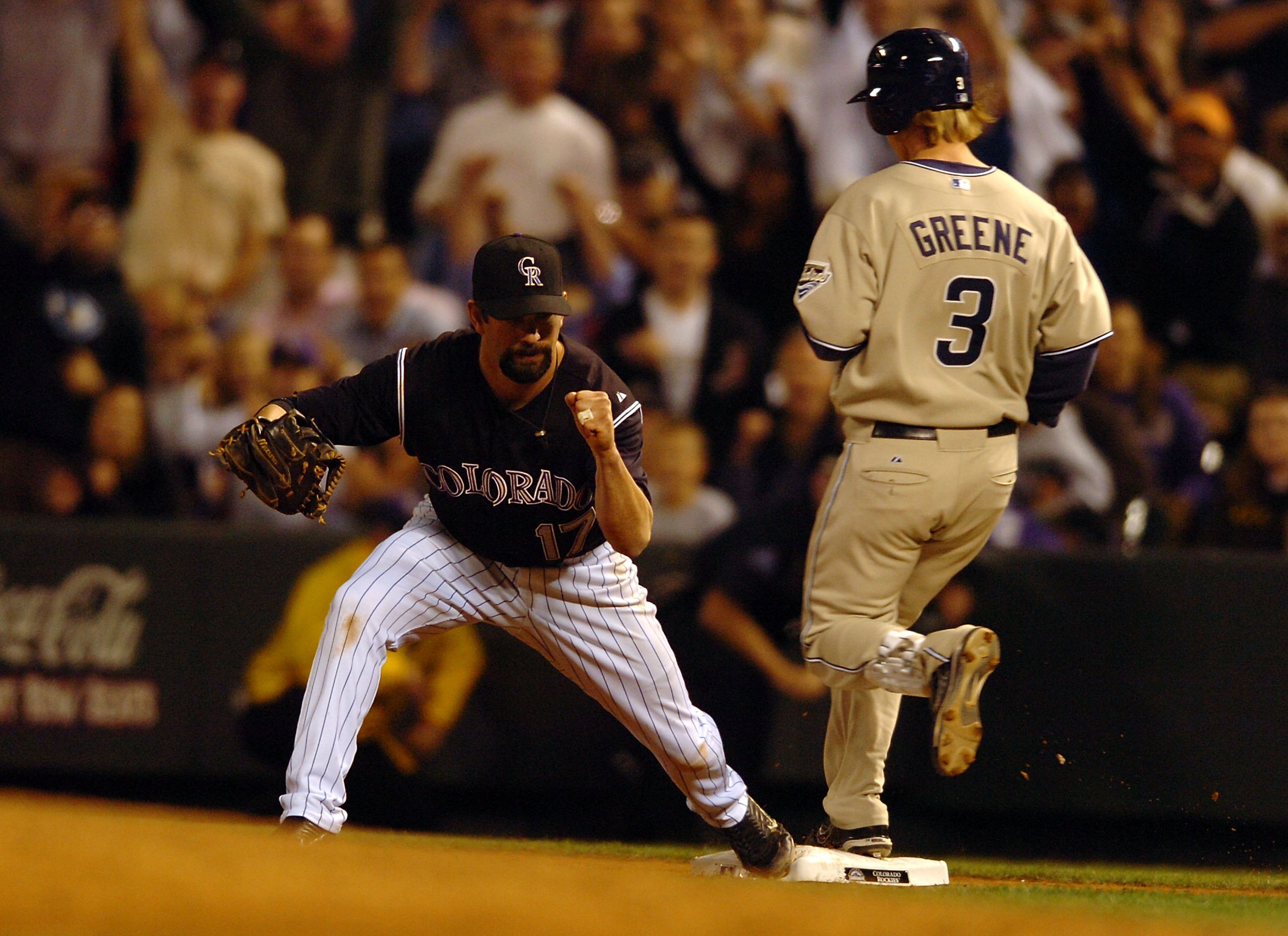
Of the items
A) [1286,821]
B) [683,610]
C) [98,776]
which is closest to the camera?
[1286,821]

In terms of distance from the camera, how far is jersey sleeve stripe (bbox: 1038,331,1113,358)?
4.51 m

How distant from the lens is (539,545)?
4.43 meters

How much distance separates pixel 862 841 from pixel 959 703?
77 centimetres

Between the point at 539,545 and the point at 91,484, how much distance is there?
4400 mm

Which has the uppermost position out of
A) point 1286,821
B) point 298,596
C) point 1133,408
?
point 1133,408

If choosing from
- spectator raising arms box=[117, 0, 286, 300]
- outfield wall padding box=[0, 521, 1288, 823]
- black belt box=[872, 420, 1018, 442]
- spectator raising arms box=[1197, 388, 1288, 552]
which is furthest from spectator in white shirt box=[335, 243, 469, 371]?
black belt box=[872, 420, 1018, 442]

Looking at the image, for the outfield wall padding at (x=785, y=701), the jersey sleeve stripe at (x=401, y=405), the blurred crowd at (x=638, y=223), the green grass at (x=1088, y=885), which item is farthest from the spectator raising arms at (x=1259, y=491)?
the jersey sleeve stripe at (x=401, y=405)

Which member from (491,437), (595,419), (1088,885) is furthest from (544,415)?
(1088,885)

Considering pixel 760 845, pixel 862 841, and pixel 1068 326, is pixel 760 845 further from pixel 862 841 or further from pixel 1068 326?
pixel 1068 326

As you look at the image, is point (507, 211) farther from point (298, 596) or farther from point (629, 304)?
point (298, 596)

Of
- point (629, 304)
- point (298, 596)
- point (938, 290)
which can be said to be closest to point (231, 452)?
point (938, 290)

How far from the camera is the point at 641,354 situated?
7.82m

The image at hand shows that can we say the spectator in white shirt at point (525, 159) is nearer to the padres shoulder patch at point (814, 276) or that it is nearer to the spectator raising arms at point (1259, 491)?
the spectator raising arms at point (1259, 491)

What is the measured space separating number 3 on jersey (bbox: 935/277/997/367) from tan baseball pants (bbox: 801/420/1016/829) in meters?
0.19
